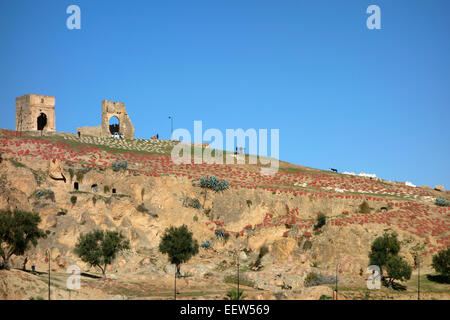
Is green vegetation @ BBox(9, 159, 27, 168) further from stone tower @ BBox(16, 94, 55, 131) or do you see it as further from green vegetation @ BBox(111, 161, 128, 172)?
stone tower @ BBox(16, 94, 55, 131)

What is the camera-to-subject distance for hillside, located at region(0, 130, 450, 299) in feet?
195

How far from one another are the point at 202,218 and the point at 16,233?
76.4ft

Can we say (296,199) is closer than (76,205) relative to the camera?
No

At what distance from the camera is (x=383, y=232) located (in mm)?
65812

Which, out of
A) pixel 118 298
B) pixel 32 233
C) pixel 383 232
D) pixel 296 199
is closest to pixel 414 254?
pixel 383 232

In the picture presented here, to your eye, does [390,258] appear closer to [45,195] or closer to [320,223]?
[320,223]

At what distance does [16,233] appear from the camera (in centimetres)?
5297

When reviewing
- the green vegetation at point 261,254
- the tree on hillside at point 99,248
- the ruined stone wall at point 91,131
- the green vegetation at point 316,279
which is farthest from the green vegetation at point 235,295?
the ruined stone wall at point 91,131

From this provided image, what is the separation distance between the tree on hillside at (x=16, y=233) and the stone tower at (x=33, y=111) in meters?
31.5

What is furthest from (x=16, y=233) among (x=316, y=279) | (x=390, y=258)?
(x=390, y=258)
